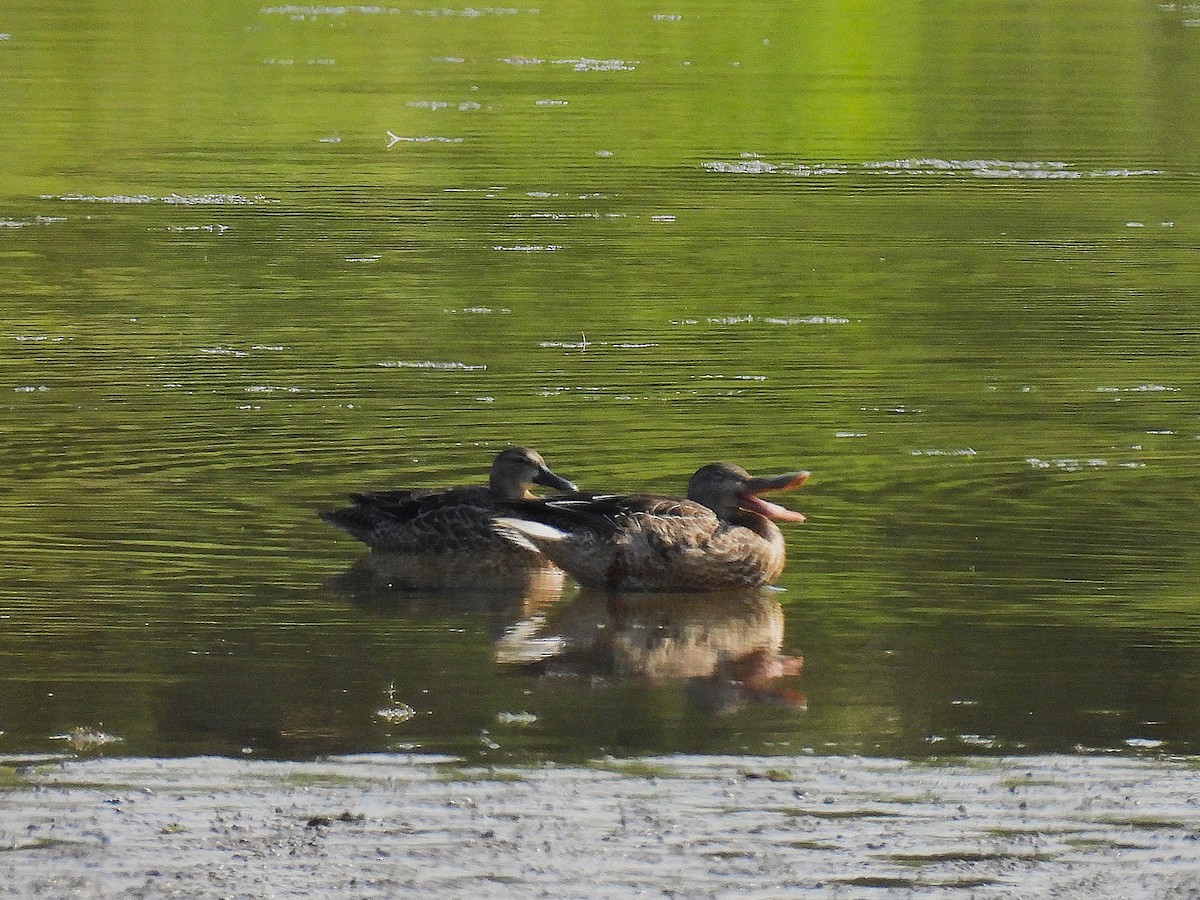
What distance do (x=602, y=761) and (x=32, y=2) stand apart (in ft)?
117

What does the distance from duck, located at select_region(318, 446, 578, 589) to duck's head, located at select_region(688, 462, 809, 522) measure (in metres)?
0.53

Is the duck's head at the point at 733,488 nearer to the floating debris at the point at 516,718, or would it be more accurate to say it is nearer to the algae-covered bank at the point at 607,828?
the floating debris at the point at 516,718

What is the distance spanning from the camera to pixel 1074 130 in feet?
82.3

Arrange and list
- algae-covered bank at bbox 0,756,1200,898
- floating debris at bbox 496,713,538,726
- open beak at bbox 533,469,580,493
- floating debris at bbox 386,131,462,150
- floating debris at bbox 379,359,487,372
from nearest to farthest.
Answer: algae-covered bank at bbox 0,756,1200,898 → floating debris at bbox 496,713,538,726 → open beak at bbox 533,469,580,493 → floating debris at bbox 379,359,487,372 → floating debris at bbox 386,131,462,150

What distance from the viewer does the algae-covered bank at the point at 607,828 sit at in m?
5.48

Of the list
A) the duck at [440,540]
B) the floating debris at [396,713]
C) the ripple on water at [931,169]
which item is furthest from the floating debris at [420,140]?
the floating debris at [396,713]

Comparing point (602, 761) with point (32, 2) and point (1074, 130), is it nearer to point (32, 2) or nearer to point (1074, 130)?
point (1074, 130)

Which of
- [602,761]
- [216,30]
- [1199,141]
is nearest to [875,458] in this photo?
[602,761]

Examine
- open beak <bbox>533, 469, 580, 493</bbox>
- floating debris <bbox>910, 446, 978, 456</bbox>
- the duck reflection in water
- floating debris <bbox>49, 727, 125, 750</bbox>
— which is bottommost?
the duck reflection in water

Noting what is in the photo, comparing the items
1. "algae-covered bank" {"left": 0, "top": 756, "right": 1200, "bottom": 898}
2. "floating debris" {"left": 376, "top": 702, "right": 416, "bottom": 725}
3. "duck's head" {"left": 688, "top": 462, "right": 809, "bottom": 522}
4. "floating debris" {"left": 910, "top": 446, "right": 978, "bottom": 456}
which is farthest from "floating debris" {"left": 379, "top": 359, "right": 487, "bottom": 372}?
"algae-covered bank" {"left": 0, "top": 756, "right": 1200, "bottom": 898}

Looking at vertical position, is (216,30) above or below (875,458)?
above

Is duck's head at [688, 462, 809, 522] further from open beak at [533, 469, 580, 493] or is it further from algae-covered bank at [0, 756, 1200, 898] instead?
algae-covered bank at [0, 756, 1200, 898]

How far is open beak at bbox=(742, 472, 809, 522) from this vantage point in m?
9.18

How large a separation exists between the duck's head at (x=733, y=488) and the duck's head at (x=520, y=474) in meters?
0.54
